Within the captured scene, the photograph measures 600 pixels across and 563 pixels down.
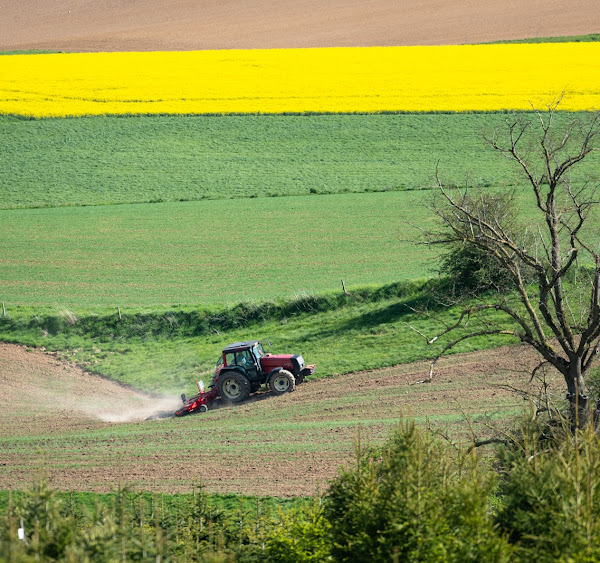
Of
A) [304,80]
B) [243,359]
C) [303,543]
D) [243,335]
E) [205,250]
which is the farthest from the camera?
[304,80]

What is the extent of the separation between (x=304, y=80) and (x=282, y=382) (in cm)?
4258

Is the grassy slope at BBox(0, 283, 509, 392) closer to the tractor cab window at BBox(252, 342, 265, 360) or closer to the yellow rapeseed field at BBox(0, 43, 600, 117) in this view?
the tractor cab window at BBox(252, 342, 265, 360)

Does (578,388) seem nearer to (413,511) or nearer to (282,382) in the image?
(413,511)

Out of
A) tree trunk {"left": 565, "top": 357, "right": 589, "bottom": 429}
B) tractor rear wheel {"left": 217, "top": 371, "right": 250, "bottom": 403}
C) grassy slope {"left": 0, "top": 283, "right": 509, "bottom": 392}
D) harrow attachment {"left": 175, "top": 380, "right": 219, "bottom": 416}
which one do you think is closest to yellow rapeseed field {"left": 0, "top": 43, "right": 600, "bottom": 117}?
grassy slope {"left": 0, "top": 283, "right": 509, "bottom": 392}

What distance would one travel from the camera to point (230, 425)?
20.5m

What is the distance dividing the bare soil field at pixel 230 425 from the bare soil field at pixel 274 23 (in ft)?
176

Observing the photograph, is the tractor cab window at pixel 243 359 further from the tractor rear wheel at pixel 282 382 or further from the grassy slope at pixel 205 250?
the grassy slope at pixel 205 250

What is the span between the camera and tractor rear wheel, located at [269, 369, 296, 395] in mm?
22734

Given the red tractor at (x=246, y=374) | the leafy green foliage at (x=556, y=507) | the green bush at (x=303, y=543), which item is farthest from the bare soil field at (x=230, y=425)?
the leafy green foliage at (x=556, y=507)

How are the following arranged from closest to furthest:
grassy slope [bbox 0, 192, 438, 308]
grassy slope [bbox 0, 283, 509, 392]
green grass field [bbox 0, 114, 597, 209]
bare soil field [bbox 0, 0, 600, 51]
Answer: grassy slope [bbox 0, 283, 509, 392] < grassy slope [bbox 0, 192, 438, 308] < green grass field [bbox 0, 114, 597, 209] < bare soil field [bbox 0, 0, 600, 51]

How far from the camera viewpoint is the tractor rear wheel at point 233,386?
75.0ft

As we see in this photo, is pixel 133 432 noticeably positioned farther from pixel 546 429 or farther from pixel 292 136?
pixel 292 136

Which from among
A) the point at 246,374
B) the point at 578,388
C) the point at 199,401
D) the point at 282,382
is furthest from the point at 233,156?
the point at 578,388

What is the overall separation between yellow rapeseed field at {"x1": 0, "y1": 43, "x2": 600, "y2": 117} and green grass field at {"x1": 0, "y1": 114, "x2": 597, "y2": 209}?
1955 millimetres
